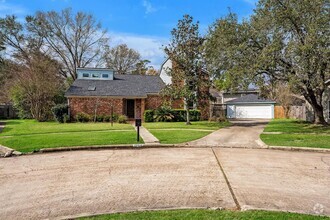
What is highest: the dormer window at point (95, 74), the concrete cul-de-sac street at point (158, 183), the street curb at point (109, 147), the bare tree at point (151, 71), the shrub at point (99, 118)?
the bare tree at point (151, 71)

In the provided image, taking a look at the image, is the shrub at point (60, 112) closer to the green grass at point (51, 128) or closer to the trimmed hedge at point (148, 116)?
the green grass at point (51, 128)

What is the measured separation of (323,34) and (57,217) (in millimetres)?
14135

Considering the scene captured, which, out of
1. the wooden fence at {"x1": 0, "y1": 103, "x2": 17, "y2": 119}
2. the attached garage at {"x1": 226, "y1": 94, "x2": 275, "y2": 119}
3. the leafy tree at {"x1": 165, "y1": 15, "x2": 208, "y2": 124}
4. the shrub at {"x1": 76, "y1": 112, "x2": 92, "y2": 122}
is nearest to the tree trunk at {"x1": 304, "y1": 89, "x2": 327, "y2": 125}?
the leafy tree at {"x1": 165, "y1": 15, "x2": 208, "y2": 124}

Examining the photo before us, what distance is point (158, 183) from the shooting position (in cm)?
559

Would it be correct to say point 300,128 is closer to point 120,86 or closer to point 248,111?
point 120,86

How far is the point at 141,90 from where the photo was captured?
86.6 ft

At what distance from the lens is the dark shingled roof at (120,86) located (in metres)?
25.2

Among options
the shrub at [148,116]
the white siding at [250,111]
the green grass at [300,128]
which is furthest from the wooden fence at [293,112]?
the shrub at [148,116]

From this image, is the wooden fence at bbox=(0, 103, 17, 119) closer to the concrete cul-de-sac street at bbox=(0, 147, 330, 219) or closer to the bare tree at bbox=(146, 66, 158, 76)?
the bare tree at bbox=(146, 66, 158, 76)

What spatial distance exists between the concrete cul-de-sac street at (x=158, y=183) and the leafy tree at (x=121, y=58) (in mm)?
35037

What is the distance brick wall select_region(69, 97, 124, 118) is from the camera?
24141mm

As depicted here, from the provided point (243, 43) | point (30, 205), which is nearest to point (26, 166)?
point (30, 205)

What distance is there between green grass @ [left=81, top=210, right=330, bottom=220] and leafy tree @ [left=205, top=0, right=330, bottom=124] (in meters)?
Result: 11.2

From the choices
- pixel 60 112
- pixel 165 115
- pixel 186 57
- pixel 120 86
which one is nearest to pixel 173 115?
pixel 165 115
